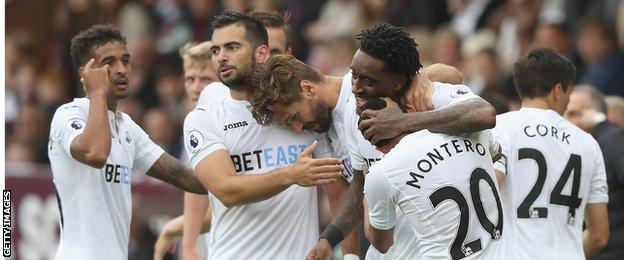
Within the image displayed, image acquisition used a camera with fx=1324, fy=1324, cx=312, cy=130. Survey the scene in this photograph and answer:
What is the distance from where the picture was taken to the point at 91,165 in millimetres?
Answer: 7773

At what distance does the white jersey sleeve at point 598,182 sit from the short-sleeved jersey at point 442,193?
1881 mm

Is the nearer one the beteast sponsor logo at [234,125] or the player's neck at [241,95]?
the beteast sponsor logo at [234,125]

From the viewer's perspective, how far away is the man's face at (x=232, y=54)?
7891 mm

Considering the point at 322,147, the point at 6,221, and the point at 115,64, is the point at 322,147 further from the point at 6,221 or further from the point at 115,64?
the point at 6,221

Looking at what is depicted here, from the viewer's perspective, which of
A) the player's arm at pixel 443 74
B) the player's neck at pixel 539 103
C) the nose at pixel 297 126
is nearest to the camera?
the player's arm at pixel 443 74

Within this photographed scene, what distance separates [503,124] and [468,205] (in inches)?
68.7

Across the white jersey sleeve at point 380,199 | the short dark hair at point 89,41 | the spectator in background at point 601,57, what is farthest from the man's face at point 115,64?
the spectator in background at point 601,57

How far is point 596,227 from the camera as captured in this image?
8727 mm

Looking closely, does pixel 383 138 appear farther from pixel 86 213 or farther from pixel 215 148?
pixel 86 213

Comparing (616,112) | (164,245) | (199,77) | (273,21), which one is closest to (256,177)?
(273,21)

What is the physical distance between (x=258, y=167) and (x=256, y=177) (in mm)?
382

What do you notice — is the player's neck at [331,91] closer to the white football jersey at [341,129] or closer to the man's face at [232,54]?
the white football jersey at [341,129]

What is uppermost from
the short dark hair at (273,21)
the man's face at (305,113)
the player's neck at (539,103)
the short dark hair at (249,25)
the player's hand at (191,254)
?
the short dark hair at (273,21)

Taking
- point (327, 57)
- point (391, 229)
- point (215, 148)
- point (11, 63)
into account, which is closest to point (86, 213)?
point (215, 148)
